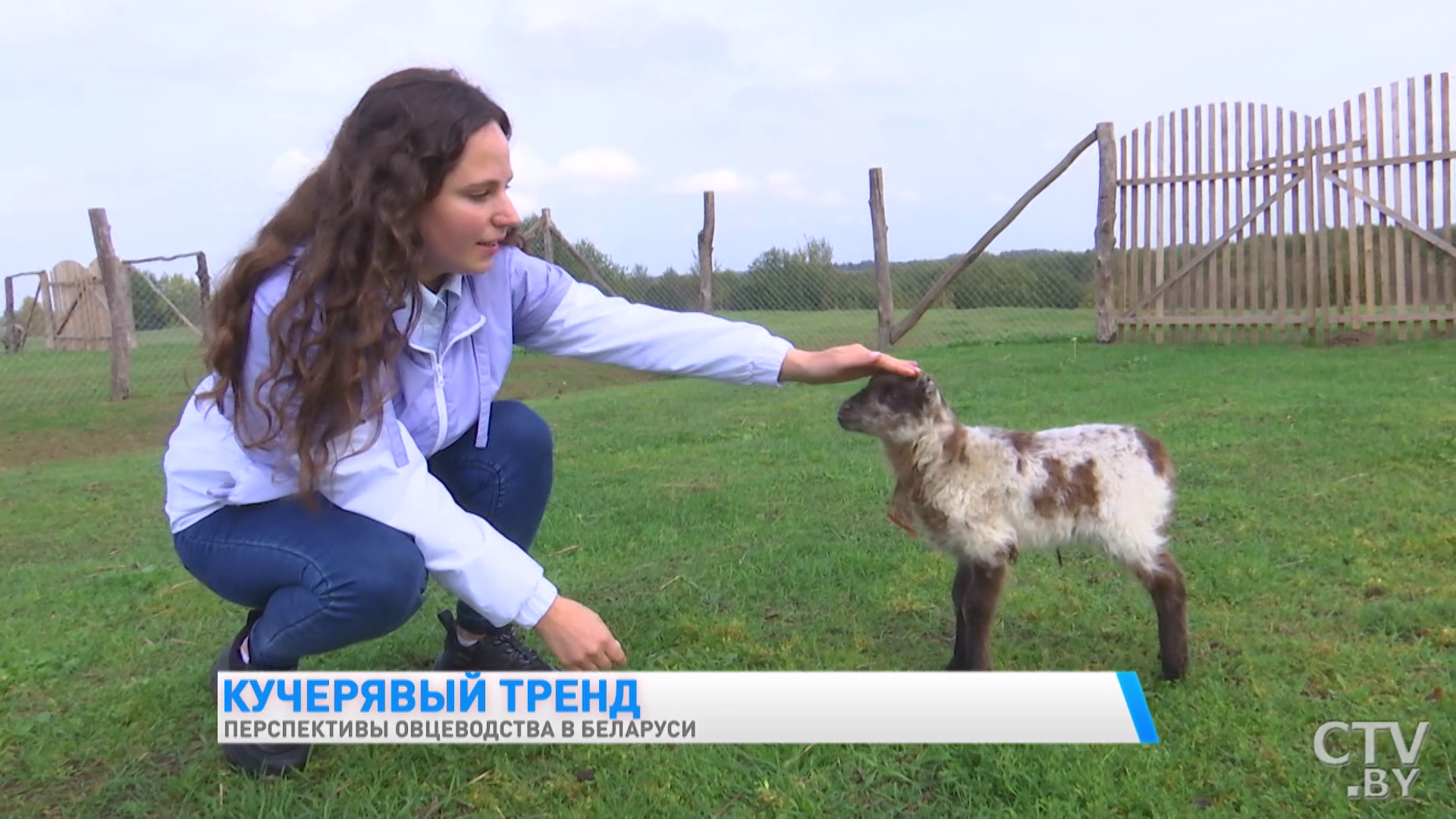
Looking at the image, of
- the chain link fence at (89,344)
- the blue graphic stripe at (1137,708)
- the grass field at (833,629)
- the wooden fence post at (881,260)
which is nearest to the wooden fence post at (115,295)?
the chain link fence at (89,344)

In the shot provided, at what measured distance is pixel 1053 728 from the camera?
2672mm

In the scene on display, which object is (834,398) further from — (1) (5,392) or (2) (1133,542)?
(1) (5,392)

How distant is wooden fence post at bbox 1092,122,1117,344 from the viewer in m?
13.2

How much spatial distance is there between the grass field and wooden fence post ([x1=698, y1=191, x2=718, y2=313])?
837 cm

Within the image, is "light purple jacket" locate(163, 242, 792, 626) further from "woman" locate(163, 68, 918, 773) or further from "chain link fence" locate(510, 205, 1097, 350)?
"chain link fence" locate(510, 205, 1097, 350)

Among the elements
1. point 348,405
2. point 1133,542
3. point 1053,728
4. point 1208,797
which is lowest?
point 1208,797

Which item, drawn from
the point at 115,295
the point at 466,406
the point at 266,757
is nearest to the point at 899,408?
the point at 466,406

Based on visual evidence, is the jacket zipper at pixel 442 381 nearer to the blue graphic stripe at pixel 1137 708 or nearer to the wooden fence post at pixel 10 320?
the blue graphic stripe at pixel 1137 708

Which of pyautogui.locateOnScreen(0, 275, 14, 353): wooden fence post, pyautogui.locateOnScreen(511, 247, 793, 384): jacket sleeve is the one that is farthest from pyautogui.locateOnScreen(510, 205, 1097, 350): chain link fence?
pyautogui.locateOnScreen(511, 247, 793, 384): jacket sleeve

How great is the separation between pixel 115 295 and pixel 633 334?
37.6 ft

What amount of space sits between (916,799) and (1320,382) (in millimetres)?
7614

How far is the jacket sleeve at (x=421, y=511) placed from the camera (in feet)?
7.98

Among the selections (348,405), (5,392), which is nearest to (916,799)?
(348,405)

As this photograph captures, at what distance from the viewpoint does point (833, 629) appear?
158 inches
